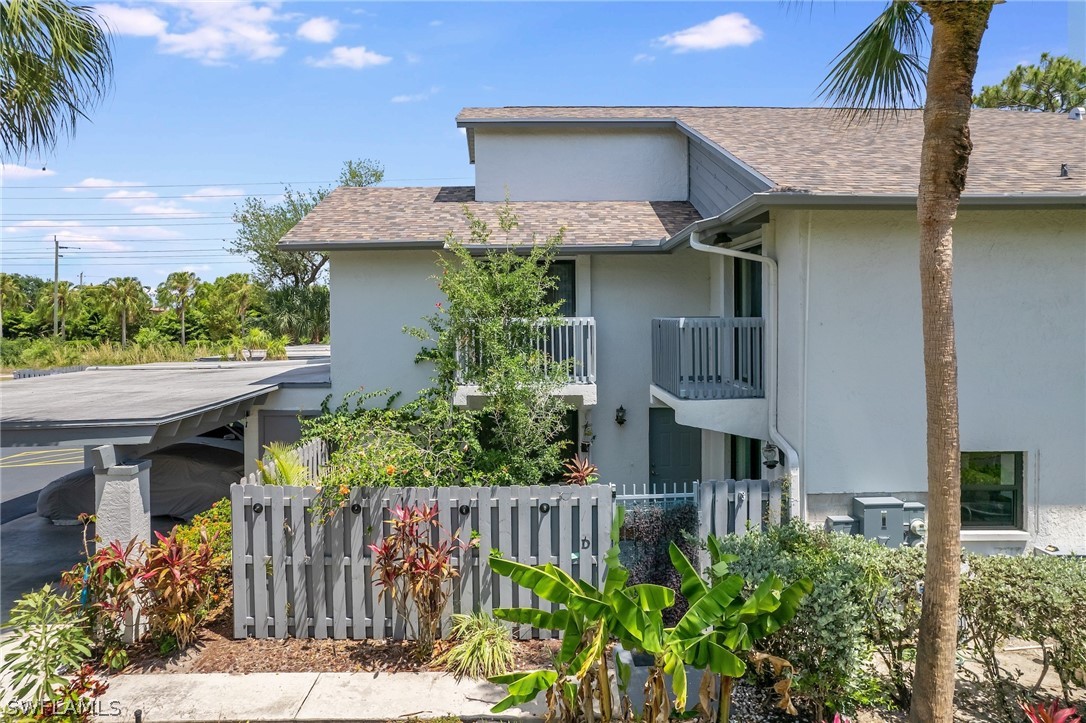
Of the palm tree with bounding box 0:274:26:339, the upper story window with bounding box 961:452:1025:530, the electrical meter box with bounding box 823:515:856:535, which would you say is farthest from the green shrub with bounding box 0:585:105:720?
the palm tree with bounding box 0:274:26:339

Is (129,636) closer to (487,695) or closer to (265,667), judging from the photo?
(265,667)

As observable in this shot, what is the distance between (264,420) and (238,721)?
7.20m

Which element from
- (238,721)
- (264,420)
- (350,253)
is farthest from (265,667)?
(350,253)

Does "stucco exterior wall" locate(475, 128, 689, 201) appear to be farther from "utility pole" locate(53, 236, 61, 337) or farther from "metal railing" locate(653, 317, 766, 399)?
"utility pole" locate(53, 236, 61, 337)

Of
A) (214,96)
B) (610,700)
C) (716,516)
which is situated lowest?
(610,700)

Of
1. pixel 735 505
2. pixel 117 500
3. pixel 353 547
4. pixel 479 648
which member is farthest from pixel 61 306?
pixel 735 505

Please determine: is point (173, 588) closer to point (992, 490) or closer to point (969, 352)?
point (969, 352)

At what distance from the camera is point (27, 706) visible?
5.33 meters

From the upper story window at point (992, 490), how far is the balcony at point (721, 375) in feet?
8.04

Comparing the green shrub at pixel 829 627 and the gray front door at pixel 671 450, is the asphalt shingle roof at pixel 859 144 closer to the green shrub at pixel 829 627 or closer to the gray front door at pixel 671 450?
the green shrub at pixel 829 627

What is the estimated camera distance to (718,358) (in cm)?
912

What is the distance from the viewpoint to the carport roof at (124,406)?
7.15m

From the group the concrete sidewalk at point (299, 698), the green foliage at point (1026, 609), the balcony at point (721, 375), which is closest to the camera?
the green foliage at point (1026, 609)

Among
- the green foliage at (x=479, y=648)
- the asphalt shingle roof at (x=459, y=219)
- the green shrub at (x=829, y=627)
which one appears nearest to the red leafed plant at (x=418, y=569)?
the green foliage at (x=479, y=648)
